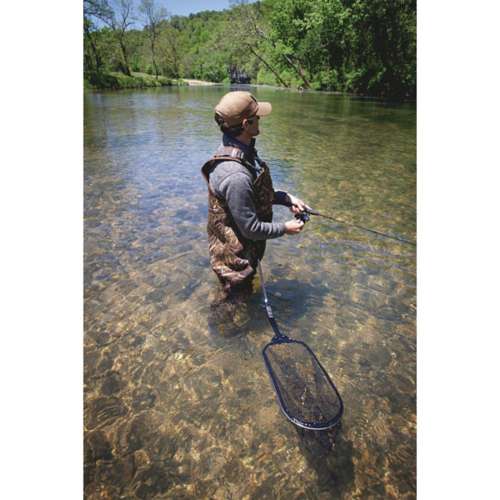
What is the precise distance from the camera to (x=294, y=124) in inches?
829

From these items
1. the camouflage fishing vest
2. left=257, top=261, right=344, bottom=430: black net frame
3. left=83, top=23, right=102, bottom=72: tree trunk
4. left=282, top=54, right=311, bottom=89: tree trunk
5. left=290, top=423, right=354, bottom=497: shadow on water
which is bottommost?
left=290, top=423, right=354, bottom=497: shadow on water

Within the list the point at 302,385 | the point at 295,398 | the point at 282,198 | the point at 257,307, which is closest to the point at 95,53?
the point at 282,198

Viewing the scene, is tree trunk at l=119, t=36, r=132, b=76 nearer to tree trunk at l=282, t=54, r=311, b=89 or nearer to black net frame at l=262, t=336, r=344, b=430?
tree trunk at l=282, t=54, r=311, b=89

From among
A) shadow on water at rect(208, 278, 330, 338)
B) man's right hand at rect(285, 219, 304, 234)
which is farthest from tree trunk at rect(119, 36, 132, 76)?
man's right hand at rect(285, 219, 304, 234)

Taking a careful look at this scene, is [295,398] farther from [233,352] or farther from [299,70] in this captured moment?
[299,70]

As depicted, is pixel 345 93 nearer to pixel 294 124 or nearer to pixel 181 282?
pixel 294 124

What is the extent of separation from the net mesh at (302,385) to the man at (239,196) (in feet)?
3.09

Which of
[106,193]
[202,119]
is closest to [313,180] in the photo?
[106,193]

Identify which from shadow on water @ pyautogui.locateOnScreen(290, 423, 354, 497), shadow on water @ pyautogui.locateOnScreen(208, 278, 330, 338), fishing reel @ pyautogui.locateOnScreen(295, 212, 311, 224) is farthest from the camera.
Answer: shadow on water @ pyautogui.locateOnScreen(208, 278, 330, 338)

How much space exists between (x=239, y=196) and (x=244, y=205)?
102 millimetres

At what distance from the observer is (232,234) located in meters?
3.85

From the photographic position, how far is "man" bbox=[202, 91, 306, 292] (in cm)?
331

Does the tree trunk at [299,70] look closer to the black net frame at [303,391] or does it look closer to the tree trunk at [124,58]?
the tree trunk at [124,58]

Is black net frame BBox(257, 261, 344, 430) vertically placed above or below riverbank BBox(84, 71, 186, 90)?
below
